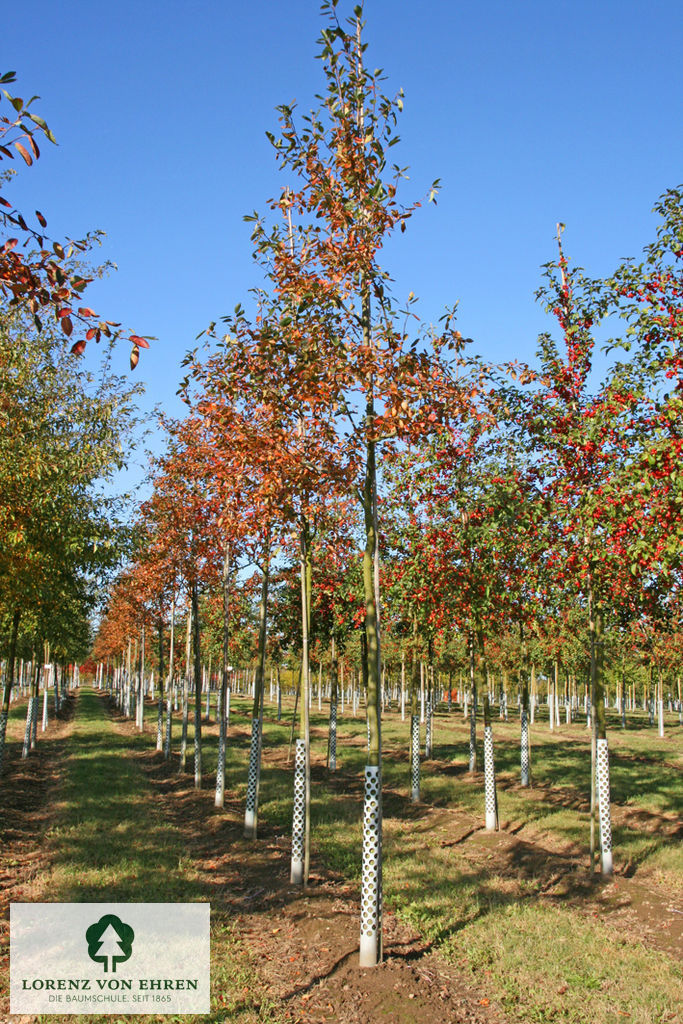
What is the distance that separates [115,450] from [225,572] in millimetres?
4950

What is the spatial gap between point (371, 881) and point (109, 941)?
118 inches

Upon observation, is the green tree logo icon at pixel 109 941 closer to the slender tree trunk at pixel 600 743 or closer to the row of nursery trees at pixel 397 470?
the row of nursery trees at pixel 397 470

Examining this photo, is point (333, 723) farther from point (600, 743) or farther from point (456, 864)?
point (600, 743)

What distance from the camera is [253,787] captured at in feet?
43.9

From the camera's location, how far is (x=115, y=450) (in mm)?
13406

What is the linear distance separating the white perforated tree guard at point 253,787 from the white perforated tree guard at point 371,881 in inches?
235

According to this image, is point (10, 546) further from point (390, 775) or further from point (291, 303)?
point (390, 775)

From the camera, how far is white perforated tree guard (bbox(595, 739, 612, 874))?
12.0 m

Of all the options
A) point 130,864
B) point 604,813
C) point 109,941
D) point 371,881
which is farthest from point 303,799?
point 604,813

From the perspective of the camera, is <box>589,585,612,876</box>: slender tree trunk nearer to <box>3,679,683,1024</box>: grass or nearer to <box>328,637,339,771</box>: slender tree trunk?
<box>3,679,683,1024</box>: grass

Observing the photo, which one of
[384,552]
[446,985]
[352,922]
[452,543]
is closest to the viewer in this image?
[446,985]

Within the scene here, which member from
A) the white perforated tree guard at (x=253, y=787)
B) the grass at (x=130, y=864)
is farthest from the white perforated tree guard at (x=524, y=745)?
the grass at (x=130, y=864)

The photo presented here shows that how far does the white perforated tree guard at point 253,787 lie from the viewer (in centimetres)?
1339

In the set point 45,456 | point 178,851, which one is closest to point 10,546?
point 45,456
